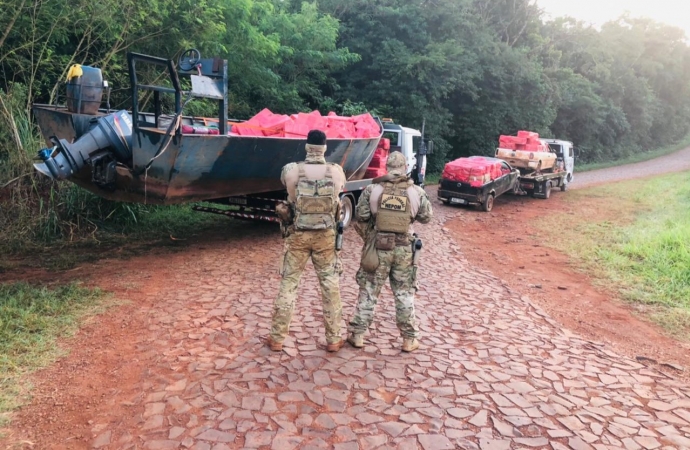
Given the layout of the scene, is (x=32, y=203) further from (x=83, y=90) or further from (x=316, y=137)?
(x=316, y=137)

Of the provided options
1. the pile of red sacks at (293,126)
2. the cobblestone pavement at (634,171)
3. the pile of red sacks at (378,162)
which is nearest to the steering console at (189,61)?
the pile of red sacks at (293,126)

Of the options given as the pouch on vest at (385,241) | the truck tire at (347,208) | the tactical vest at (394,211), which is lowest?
the truck tire at (347,208)

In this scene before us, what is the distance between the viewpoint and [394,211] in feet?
14.8

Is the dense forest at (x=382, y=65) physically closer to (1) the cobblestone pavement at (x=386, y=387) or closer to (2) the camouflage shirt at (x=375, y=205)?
(1) the cobblestone pavement at (x=386, y=387)

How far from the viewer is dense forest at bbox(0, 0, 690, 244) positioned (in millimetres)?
7895

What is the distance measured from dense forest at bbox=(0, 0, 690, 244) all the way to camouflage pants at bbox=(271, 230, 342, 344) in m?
4.98

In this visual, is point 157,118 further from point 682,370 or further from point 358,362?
point 682,370

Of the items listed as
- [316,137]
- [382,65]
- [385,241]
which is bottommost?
[385,241]

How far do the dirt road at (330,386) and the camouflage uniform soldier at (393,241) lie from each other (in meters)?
0.27

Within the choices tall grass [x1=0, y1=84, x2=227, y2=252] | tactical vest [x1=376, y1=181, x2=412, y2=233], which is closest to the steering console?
tall grass [x1=0, y1=84, x2=227, y2=252]

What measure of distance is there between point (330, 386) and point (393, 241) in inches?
52.5

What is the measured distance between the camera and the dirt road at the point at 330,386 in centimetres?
336

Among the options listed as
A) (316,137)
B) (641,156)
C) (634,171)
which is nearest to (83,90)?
(316,137)

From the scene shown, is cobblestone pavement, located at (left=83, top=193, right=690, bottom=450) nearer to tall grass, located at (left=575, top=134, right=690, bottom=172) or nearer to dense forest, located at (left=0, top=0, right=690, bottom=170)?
dense forest, located at (left=0, top=0, right=690, bottom=170)
